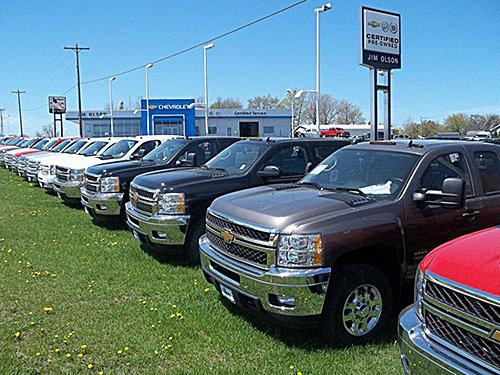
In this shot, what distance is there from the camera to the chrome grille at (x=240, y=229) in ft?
14.5

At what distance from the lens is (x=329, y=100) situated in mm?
109250

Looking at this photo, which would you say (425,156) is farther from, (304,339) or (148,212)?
(148,212)

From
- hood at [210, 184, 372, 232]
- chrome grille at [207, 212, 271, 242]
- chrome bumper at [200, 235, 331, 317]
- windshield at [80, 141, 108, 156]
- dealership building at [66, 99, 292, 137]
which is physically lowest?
chrome bumper at [200, 235, 331, 317]

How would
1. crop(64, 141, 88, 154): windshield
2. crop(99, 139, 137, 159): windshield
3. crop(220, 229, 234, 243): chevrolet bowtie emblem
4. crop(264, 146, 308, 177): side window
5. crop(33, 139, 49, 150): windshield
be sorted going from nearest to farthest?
crop(220, 229, 234, 243): chevrolet bowtie emblem → crop(264, 146, 308, 177): side window → crop(99, 139, 137, 159): windshield → crop(64, 141, 88, 154): windshield → crop(33, 139, 49, 150): windshield

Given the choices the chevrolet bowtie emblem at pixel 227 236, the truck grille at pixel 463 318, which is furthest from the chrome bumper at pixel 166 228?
the truck grille at pixel 463 318

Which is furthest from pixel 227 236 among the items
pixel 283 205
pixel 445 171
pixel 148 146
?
pixel 148 146

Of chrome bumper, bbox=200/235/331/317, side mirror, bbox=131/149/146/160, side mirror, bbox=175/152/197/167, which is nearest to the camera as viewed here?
chrome bumper, bbox=200/235/331/317

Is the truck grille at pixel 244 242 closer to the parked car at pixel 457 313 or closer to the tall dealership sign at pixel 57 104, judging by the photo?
the parked car at pixel 457 313

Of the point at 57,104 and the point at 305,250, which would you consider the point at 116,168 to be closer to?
the point at 305,250

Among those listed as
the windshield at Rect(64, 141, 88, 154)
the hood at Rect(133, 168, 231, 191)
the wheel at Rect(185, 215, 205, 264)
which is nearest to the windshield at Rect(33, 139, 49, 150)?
the windshield at Rect(64, 141, 88, 154)

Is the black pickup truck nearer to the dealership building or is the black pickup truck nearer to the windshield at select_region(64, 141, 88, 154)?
the windshield at select_region(64, 141, 88, 154)

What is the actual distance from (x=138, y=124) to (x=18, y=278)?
218ft

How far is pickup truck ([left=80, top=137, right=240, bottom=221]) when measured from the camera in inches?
375

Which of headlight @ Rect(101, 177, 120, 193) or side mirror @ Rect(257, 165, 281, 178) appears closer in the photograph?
side mirror @ Rect(257, 165, 281, 178)
